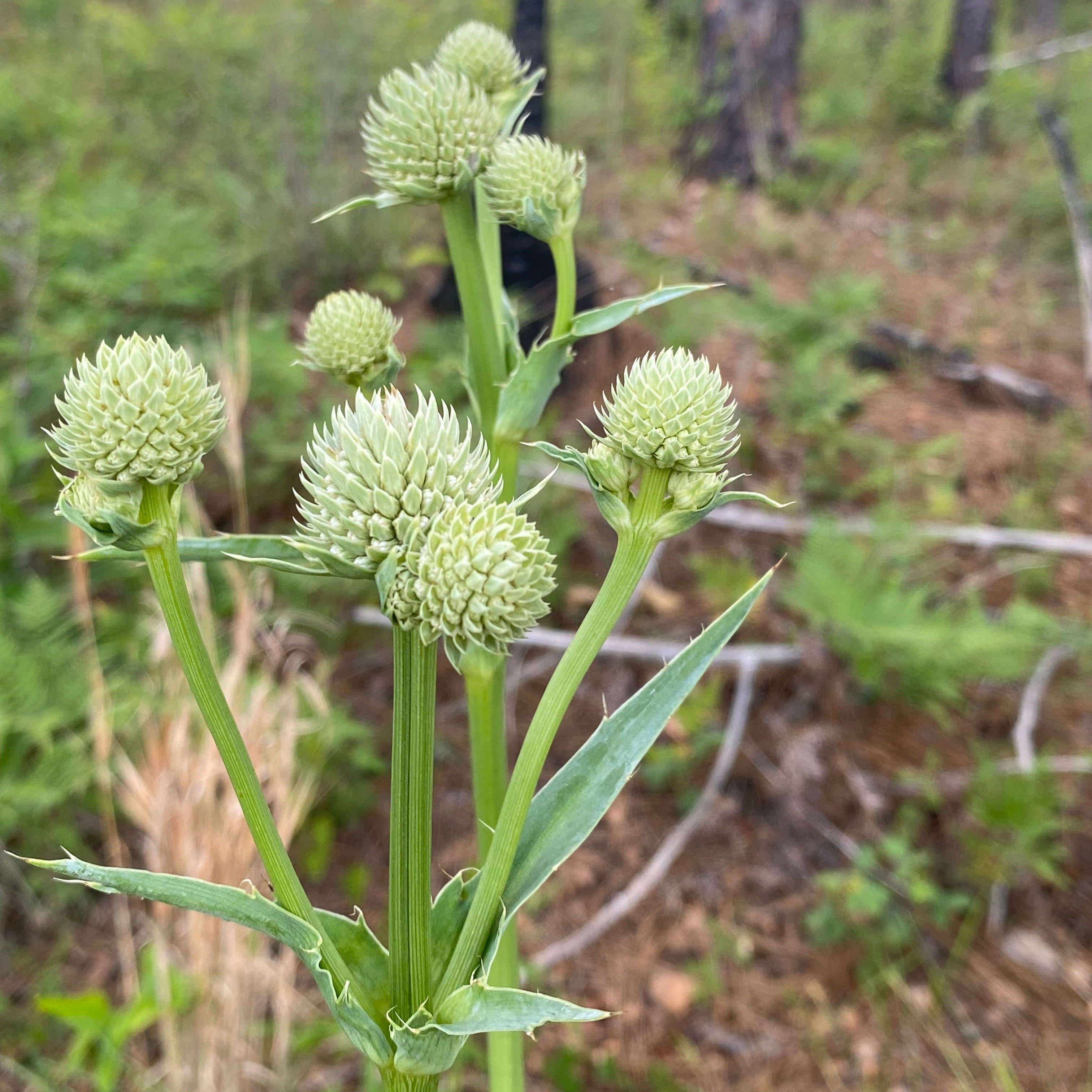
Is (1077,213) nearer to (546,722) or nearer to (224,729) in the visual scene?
(546,722)

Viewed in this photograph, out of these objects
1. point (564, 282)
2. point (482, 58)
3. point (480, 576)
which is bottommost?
point (480, 576)

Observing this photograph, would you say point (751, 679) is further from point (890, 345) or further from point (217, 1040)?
point (890, 345)

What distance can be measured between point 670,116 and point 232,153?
482 centimetres

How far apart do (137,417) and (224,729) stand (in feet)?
1.15

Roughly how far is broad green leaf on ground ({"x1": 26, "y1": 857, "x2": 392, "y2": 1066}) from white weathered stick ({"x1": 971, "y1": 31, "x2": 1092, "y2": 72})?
6344mm

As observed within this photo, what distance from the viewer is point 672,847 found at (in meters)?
3.23

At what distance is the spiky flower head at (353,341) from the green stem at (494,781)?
0.50 meters

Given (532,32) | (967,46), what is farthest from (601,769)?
(967,46)

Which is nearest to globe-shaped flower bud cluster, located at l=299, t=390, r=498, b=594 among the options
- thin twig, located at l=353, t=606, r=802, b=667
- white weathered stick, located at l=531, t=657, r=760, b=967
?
thin twig, located at l=353, t=606, r=802, b=667

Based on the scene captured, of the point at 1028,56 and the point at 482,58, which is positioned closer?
the point at 482,58

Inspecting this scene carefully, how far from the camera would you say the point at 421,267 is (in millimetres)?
5914

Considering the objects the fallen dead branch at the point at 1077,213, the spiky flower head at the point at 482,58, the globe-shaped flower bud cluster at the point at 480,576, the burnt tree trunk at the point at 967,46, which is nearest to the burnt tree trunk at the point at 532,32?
the spiky flower head at the point at 482,58

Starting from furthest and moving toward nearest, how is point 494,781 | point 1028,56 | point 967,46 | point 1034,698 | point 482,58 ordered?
point 967,46 → point 1028,56 → point 1034,698 → point 482,58 → point 494,781

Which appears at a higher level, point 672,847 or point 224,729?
point 224,729
